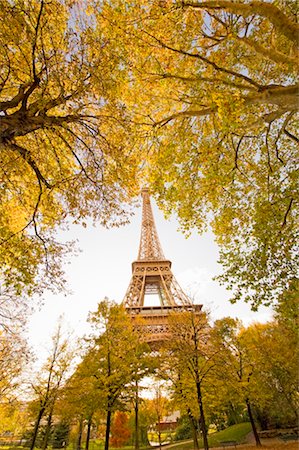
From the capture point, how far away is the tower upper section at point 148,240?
35750 millimetres

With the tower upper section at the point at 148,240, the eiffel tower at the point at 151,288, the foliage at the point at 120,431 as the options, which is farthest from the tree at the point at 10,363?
the tower upper section at the point at 148,240

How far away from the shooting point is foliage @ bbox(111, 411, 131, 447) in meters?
26.1

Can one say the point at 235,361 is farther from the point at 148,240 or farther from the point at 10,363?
the point at 148,240

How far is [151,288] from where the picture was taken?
37.4 metres

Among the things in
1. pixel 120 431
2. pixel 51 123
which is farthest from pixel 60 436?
pixel 51 123

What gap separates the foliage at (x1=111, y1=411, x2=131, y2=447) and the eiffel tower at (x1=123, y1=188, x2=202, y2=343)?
36.6 feet

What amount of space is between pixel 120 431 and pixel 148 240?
22374mm

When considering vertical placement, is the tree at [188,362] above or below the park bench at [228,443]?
above

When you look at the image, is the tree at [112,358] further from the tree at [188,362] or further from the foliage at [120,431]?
the foliage at [120,431]

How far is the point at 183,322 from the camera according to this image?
15.1 meters

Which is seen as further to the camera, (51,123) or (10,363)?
(10,363)

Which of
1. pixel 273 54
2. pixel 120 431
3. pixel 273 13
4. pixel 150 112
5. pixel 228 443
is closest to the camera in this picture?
pixel 273 13

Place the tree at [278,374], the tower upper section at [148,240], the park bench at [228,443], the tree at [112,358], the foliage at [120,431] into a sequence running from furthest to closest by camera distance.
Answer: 1. the tower upper section at [148,240]
2. the foliage at [120,431]
3. the park bench at [228,443]
4. the tree at [278,374]
5. the tree at [112,358]

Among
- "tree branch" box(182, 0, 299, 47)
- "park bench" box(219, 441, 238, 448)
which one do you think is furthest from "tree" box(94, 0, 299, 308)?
"park bench" box(219, 441, 238, 448)
